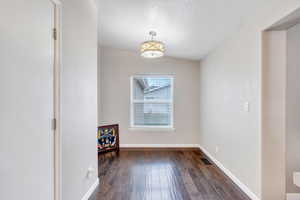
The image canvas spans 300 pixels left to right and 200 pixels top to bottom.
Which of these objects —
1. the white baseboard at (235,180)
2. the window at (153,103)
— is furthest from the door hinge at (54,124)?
the window at (153,103)

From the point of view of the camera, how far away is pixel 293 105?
2090 mm

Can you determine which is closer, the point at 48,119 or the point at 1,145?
the point at 1,145

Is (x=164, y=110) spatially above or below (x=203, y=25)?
below

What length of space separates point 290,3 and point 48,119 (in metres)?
2.38

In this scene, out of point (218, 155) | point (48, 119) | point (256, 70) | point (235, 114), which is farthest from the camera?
point (218, 155)

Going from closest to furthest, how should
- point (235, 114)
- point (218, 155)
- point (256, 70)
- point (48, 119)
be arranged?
point (48, 119), point (256, 70), point (235, 114), point (218, 155)

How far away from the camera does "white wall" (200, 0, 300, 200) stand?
80.3 inches

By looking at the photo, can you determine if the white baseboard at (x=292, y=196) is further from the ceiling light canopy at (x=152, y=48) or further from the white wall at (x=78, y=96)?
the ceiling light canopy at (x=152, y=48)

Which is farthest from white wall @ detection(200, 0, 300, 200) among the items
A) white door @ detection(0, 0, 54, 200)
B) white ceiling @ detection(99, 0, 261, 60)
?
white door @ detection(0, 0, 54, 200)

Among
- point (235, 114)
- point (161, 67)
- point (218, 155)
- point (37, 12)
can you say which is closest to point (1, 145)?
point (37, 12)

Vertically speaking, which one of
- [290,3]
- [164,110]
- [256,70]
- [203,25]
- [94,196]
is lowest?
[94,196]

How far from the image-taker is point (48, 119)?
147 cm

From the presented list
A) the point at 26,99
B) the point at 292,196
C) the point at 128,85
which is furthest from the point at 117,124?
the point at 292,196

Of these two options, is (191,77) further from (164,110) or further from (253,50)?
(253,50)
